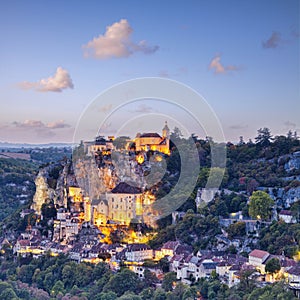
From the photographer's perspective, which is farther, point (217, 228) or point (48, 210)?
point (48, 210)

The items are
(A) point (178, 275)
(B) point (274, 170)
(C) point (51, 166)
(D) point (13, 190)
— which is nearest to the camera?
(A) point (178, 275)

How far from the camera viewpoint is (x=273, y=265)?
54.0 ft

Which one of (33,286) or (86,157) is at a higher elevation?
(86,157)

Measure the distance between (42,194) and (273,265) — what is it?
1163 centimetres

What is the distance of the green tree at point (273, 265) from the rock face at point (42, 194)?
35.3 feet

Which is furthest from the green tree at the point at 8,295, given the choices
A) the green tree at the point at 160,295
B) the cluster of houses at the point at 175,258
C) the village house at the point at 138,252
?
the green tree at the point at 160,295

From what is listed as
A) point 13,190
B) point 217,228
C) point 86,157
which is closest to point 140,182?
point 86,157

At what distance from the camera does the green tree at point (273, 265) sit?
16.4 meters

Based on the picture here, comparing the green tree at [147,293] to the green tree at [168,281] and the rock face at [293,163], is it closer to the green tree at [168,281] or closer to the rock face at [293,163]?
the green tree at [168,281]

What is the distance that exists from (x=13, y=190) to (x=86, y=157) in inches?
442

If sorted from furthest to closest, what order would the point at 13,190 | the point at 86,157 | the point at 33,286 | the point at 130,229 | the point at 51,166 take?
the point at 13,190 < the point at 51,166 < the point at 86,157 < the point at 130,229 < the point at 33,286

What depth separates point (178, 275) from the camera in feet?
58.9

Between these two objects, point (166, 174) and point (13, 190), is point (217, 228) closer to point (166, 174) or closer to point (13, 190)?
point (166, 174)

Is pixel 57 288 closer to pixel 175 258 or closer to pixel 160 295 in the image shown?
pixel 175 258
